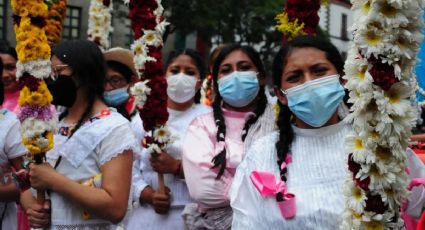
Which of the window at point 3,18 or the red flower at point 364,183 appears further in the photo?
the window at point 3,18

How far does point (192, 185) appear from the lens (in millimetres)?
4090

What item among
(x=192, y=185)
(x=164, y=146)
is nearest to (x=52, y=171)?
(x=192, y=185)

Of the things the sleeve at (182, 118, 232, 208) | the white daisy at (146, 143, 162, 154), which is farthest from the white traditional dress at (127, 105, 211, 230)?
the sleeve at (182, 118, 232, 208)

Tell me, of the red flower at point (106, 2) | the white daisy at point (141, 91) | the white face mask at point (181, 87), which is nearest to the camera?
the white daisy at point (141, 91)

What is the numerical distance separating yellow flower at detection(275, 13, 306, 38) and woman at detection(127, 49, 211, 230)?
120 cm

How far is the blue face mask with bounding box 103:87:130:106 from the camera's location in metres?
5.39

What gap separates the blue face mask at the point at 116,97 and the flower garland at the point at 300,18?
1.88 m

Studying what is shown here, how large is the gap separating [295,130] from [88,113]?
115 centimetres

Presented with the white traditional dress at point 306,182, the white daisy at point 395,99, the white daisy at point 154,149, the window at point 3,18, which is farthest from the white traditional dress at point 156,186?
the window at point 3,18

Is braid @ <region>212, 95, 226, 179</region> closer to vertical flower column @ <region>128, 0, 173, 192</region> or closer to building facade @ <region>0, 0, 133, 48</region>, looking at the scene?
vertical flower column @ <region>128, 0, 173, 192</region>

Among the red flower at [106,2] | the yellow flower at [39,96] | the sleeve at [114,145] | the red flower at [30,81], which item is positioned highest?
the red flower at [106,2]

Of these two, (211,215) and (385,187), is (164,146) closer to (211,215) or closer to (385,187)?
(211,215)

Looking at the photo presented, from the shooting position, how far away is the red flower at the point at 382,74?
2.09 m

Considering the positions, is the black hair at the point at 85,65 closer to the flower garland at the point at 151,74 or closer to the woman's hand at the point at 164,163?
the flower garland at the point at 151,74
